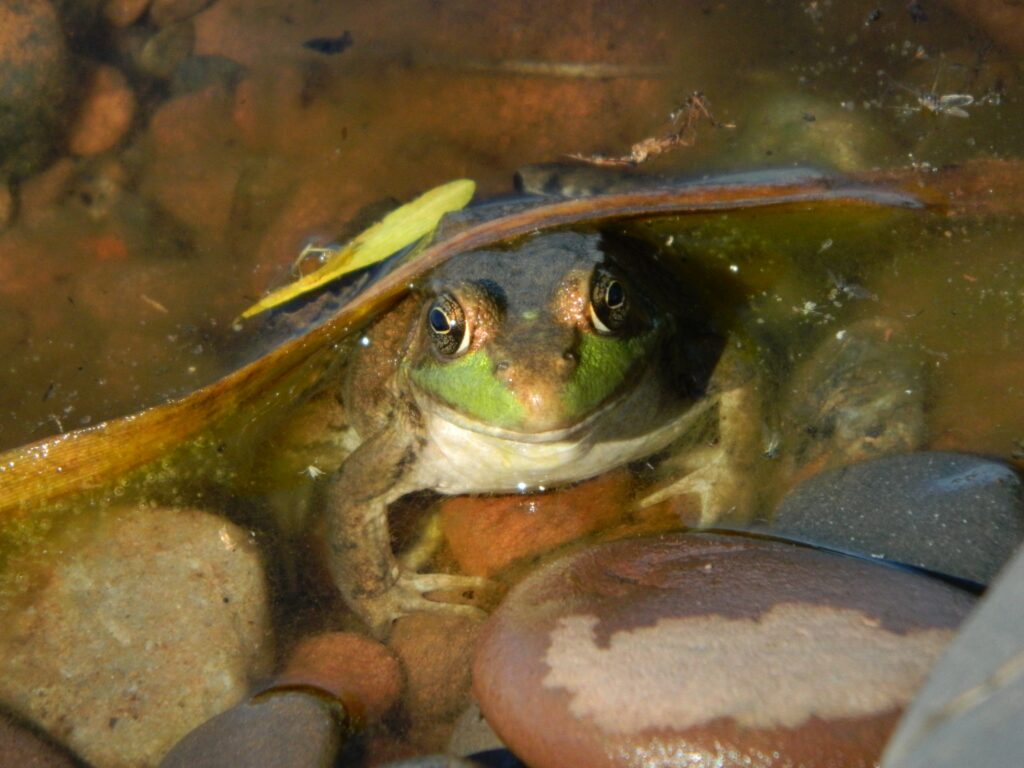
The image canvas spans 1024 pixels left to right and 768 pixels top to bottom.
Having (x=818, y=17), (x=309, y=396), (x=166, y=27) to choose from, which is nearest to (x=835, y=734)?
(x=309, y=396)

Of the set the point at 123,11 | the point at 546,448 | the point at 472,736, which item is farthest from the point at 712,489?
the point at 123,11

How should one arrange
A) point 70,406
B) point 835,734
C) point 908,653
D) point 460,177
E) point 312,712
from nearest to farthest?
point 835,734 < point 908,653 < point 312,712 < point 70,406 < point 460,177

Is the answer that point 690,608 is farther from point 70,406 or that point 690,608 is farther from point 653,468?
point 70,406

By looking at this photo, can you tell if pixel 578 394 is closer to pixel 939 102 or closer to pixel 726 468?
pixel 726 468

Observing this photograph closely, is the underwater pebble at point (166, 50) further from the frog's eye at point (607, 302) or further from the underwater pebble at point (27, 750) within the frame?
the underwater pebble at point (27, 750)

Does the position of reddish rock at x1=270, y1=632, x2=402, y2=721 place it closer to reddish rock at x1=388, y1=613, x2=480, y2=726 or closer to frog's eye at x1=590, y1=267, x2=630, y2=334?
reddish rock at x1=388, y1=613, x2=480, y2=726

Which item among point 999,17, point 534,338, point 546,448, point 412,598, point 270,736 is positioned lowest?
point 412,598

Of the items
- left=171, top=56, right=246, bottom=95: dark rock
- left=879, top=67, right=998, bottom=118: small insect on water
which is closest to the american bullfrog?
left=879, top=67, right=998, bottom=118: small insect on water
